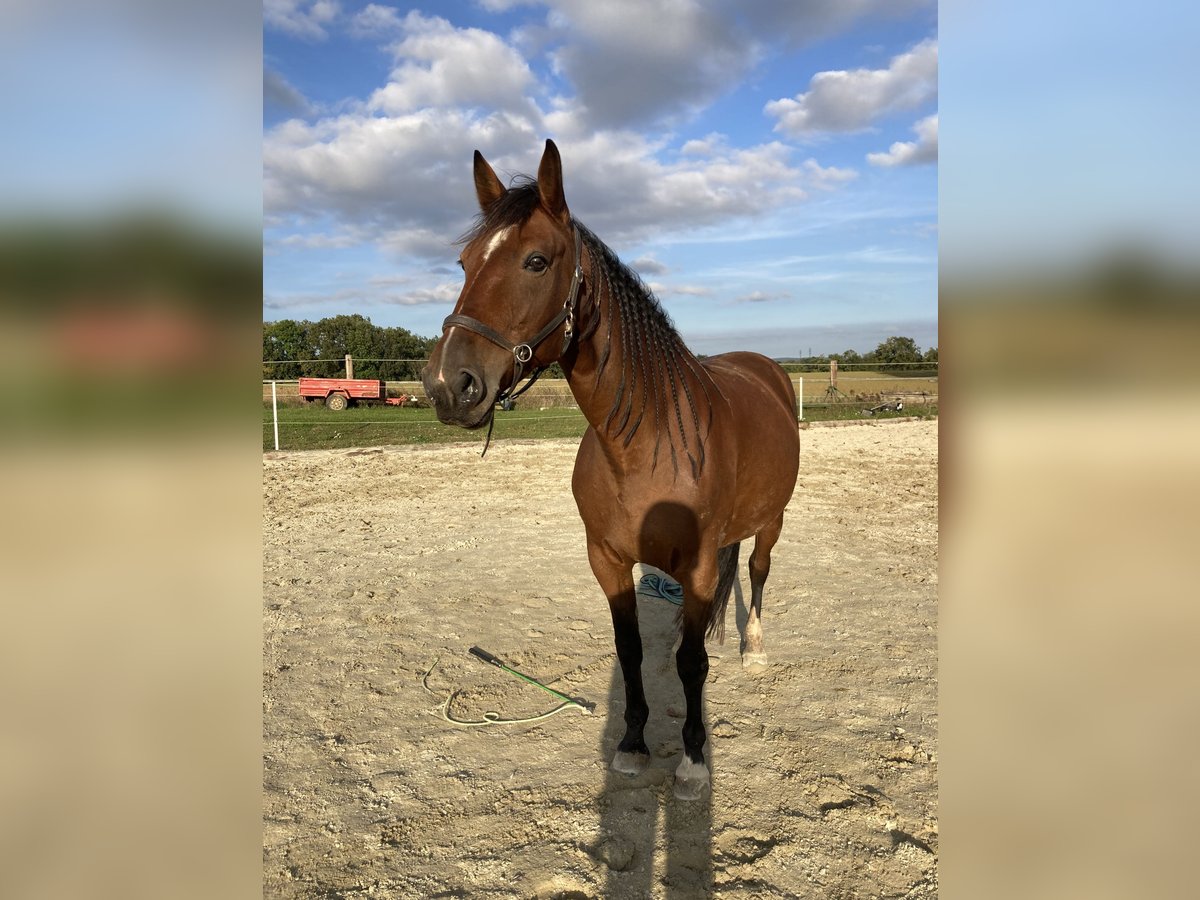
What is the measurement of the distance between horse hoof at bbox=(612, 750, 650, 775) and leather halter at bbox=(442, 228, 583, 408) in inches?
64.7

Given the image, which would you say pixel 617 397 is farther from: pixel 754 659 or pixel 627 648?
pixel 754 659

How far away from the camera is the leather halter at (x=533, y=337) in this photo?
79.7 inches

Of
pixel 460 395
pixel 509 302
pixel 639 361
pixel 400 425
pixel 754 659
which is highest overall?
pixel 509 302

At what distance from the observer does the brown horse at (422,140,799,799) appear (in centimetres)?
208

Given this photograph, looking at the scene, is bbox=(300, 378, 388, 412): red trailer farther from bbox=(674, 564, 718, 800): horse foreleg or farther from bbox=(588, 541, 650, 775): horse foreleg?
bbox=(674, 564, 718, 800): horse foreleg

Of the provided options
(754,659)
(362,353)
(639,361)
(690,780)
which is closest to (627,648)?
(690,780)

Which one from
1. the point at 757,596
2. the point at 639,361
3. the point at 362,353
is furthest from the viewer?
the point at 362,353

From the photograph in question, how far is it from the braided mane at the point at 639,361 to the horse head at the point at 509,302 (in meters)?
0.12

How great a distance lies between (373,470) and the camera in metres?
10.2

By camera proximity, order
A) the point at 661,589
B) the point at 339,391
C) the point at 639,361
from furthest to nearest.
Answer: the point at 339,391, the point at 661,589, the point at 639,361

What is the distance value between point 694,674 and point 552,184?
6.90ft

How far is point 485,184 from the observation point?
248cm
